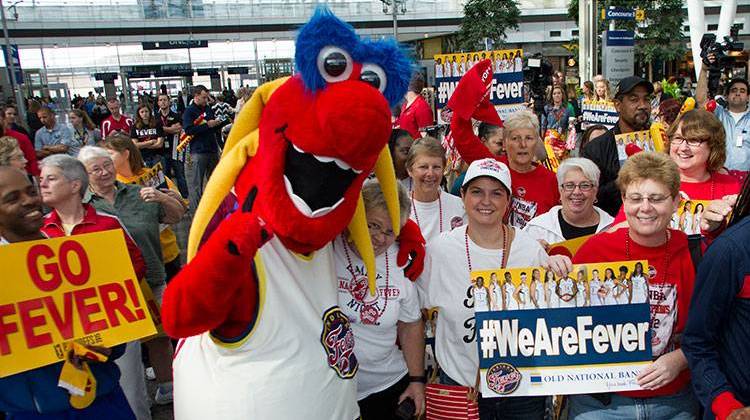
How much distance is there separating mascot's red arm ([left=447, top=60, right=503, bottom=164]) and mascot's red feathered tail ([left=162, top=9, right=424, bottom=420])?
2.43 meters

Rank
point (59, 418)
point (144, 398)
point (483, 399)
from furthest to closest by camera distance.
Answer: point (144, 398) → point (483, 399) → point (59, 418)

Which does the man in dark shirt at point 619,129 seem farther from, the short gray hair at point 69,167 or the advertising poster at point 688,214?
the short gray hair at point 69,167

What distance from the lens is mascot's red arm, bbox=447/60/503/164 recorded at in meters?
4.43

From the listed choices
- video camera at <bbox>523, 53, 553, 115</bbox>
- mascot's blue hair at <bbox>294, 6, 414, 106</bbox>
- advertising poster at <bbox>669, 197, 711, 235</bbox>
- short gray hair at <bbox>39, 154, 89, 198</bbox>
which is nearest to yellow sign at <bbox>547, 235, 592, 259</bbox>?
advertising poster at <bbox>669, 197, 711, 235</bbox>

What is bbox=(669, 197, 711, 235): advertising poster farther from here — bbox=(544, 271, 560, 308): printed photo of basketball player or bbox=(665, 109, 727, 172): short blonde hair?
bbox=(544, 271, 560, 308): printed photo of basketball player

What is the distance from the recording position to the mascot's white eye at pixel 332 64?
1.86 m

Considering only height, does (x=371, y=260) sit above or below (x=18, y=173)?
below

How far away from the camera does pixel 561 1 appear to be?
180 ft

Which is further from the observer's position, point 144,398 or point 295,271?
point 144,398

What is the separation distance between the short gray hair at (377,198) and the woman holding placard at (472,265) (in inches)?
9.6

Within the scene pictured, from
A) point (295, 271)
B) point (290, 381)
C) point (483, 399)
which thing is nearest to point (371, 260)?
point (295, 271)

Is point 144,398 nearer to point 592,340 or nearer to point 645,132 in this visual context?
point 592,340

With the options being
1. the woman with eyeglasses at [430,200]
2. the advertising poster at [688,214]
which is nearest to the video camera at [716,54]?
the advertising poster at [688,214]

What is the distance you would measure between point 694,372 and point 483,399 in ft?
3.10
